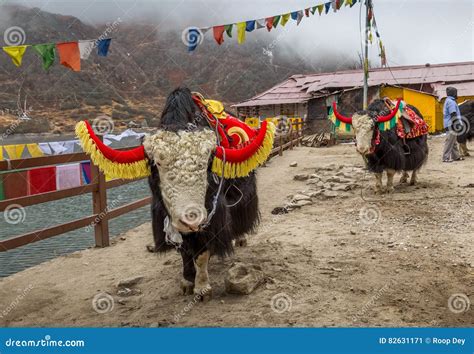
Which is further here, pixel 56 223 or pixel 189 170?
pixel 56 223

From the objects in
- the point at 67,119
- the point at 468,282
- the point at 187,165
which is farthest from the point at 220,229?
the point at 67,119

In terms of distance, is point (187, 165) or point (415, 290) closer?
point (187, 165)

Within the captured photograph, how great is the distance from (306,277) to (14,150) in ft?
11.7

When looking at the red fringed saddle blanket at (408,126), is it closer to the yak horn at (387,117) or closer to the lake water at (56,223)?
the yak horn at (387,117)

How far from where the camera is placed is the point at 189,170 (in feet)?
7.94

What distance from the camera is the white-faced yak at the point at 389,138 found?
19.5 feet

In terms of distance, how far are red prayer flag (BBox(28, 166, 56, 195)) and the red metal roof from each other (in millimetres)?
20407

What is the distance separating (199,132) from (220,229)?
2.43ft

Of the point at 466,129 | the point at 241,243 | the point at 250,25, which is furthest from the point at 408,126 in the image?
the point at 466,129

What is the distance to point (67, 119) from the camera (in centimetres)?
4116

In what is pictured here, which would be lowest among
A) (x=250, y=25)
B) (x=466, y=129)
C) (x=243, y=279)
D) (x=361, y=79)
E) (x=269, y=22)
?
(x=243, y=279)

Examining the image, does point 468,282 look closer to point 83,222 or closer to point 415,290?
point 415,290

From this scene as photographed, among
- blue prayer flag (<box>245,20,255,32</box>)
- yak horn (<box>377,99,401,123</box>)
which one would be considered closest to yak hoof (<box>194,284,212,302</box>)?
yak horn (<box>377,99,401,123</box>)

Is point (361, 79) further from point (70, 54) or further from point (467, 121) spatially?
point (70, 54)
